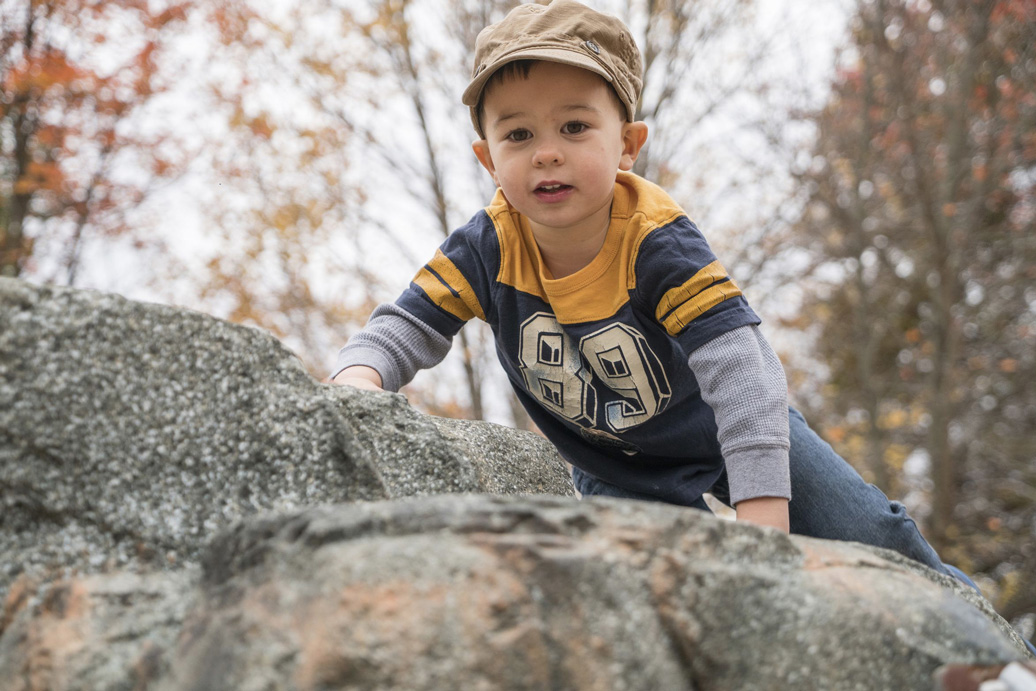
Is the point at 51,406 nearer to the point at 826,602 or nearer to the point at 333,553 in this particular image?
the point at 333,553

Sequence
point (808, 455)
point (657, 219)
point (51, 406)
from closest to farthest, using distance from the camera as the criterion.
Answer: point (51, 406) < point (657, 219) < point (808, 455)

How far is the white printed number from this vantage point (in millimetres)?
2049

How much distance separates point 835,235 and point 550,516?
7.66 metres

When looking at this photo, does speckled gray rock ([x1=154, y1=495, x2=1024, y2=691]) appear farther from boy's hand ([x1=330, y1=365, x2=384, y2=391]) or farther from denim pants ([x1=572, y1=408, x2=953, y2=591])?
denim pants ([x1=572, y1=408, x2=953, y2=591])

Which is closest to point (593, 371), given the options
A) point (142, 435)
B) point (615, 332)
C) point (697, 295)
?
point (615, 332)

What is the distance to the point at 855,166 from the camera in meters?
6.38

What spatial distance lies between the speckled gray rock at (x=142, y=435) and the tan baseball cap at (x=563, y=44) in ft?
2.90

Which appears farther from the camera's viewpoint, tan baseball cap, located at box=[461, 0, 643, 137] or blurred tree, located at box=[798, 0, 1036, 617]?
blurred tree, located at box=[798, 0, 1036, 617]

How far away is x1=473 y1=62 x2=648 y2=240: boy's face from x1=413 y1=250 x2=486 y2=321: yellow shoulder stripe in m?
0.29

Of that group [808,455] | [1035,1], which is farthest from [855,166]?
[808,455]

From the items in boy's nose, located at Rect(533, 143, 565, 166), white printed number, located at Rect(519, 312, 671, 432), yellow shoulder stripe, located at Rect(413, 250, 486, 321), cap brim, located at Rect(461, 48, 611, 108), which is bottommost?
white printed number, located at Rect(519, 312, 671, 432)

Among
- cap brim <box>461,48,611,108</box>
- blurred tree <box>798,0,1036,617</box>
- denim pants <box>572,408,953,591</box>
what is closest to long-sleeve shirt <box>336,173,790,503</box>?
denim pants <box>572,408,953,591</box>

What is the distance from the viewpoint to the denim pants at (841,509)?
2.09 m

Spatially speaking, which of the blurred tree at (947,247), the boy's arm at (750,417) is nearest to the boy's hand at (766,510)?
the boy's arm at (750,417)
